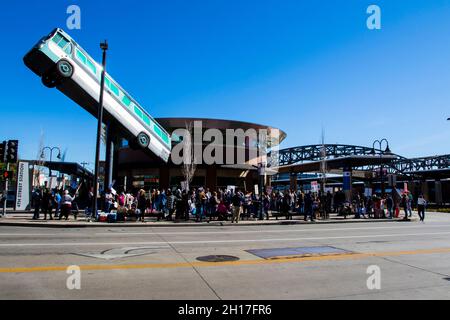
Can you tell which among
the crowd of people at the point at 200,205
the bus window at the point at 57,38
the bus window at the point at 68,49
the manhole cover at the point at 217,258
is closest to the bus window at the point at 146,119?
the crowd of people at the point at 200,205

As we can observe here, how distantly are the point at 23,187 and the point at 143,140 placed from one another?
9155 millimetres

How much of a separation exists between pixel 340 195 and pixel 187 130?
15.8m

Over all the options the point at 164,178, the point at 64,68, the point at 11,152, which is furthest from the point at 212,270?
the point at 164,178

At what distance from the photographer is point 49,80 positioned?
684 inches

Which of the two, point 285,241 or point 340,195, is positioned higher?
point 340,195

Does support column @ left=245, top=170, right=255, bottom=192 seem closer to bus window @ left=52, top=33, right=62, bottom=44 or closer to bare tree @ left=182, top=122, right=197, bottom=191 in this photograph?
bare tree @ left=182, top=122, right=197, bottom=191

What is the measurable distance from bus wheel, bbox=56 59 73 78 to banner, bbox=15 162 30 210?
928 cm

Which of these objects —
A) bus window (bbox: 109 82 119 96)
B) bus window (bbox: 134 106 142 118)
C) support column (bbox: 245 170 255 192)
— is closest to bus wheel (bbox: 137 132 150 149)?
bus window (bbox: 134 106 142 118)

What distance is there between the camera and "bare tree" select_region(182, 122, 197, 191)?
32562mm

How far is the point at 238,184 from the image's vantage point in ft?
121

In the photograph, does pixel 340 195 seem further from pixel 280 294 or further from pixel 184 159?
pixel 280 294

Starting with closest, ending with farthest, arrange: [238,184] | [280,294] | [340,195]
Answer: [280,294] → [340,195] → [238,184]

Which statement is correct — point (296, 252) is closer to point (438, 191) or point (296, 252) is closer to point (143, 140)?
point (143, 140)
